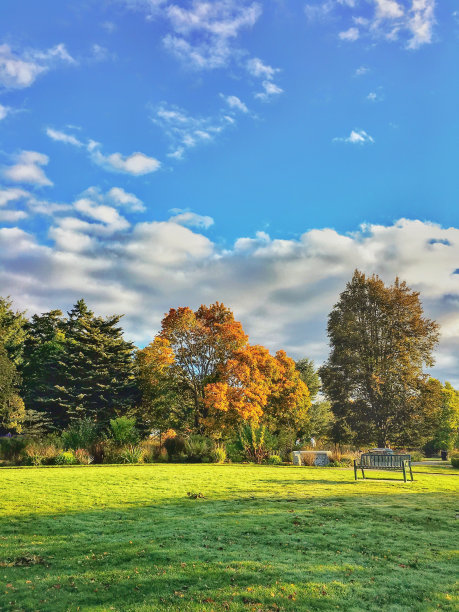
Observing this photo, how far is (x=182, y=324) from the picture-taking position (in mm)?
30141

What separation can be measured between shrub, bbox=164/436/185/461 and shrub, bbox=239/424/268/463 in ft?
11.2

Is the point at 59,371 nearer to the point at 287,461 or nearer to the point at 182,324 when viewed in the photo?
the point at 182,324

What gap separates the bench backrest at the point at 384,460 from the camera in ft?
47.0

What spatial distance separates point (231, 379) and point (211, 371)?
99.0 inches

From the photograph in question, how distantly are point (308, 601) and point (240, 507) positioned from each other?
4.87 meters

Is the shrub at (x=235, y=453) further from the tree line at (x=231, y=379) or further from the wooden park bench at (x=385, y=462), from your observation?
the wooden park bench at (x=385, y=462)

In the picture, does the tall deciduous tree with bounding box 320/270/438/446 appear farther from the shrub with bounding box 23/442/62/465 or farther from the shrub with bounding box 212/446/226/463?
the shrub with bounding box 23/442/62/465

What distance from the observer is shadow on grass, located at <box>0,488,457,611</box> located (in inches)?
166

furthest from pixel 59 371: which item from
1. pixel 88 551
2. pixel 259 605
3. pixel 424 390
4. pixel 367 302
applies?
pixel 259 605

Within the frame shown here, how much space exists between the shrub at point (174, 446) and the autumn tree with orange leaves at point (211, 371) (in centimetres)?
327

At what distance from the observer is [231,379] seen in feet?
93.0

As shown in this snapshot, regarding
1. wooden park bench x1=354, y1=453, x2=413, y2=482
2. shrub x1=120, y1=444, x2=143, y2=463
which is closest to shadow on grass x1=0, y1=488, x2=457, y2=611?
wooden park bench x1=354, y1=453, x2=413, y2=482

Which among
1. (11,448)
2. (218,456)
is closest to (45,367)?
(11,448)

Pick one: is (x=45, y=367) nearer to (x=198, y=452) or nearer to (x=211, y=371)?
(x=211, y=371)
